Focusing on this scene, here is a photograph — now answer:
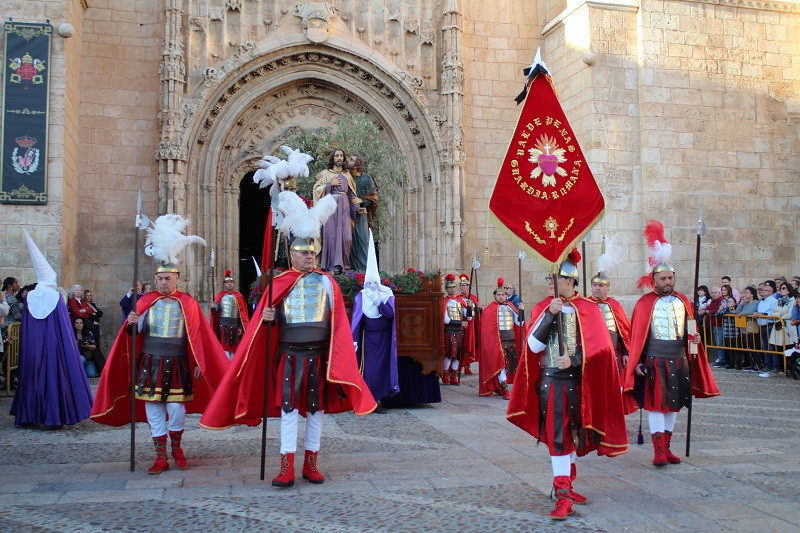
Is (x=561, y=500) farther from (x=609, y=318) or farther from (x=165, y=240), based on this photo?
(x=165, y=240)

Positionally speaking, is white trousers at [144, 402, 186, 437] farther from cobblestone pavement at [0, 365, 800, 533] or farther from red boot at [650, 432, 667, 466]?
red boot at [650, 432, 667, 466]

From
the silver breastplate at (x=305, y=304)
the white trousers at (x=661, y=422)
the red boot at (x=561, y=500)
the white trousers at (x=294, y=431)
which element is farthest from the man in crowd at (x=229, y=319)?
the red boot at (x=561, y=500)

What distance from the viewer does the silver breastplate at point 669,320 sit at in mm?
6444

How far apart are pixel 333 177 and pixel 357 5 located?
24.6 feet

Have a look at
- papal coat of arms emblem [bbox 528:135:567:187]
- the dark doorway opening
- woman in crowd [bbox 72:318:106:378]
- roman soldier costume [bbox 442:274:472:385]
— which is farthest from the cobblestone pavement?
the dark doorway opening

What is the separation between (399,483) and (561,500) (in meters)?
1.33

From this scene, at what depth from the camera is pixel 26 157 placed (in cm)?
1241

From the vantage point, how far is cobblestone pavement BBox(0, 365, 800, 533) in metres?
4.58

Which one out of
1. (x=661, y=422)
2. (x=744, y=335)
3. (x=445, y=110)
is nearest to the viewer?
(x=661, y=422)

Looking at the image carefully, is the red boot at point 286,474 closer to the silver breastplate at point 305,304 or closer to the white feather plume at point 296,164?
the silver breastplate at point 305,304

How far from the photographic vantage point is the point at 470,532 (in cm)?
432

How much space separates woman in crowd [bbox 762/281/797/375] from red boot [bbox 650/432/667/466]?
7.25 m

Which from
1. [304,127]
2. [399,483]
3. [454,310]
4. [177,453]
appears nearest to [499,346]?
[454,310]

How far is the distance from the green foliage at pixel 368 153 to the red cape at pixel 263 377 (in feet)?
25.3
